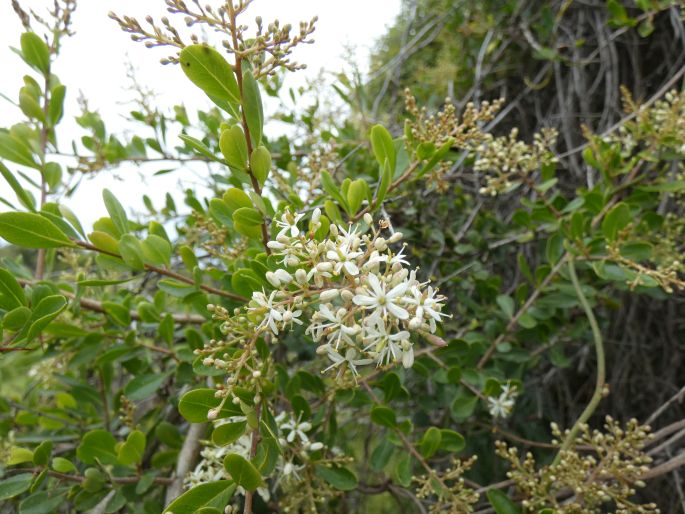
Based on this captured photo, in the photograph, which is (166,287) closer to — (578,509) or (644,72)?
(578,509)

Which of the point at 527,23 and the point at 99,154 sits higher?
the point at 527,23

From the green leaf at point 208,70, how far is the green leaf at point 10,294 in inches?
20.7

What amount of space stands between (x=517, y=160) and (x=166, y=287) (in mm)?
1023

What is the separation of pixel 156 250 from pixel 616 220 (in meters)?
1.12

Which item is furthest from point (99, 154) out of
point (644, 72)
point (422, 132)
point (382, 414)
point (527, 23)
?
point (644, 72)

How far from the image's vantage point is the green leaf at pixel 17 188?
1.01 meters

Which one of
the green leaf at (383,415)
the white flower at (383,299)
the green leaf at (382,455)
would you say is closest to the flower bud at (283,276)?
the white flower at (383,299)

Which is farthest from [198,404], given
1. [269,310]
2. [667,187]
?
[667,187]

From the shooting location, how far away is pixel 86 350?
143cm

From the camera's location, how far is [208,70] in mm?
813

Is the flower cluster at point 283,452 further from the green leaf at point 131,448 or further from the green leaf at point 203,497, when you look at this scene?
the green leaf at point 203,497

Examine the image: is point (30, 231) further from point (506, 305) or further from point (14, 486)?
point (506, 305)

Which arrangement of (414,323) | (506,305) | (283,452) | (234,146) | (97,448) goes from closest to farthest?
(414,323) < (234,146) < (283,452) < (97,448) < (506,305)

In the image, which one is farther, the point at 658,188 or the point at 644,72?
the point at 644,72
